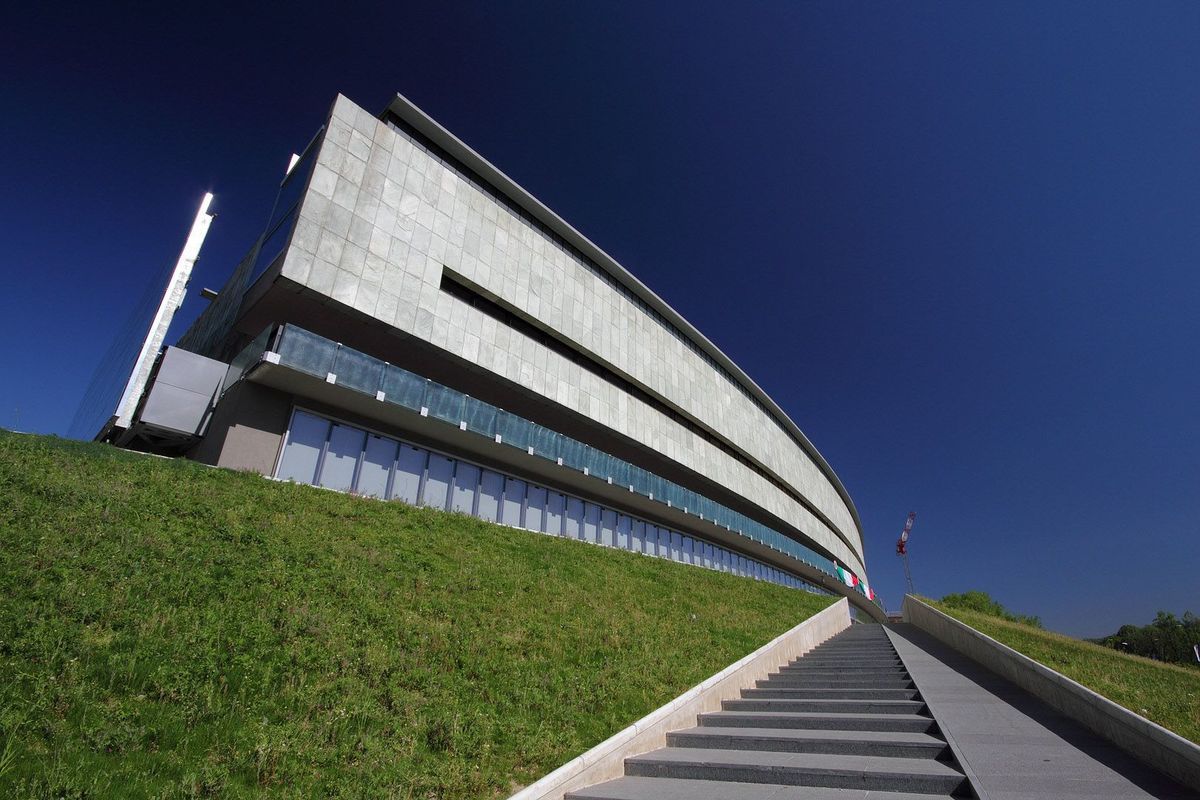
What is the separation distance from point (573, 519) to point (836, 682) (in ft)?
53.7

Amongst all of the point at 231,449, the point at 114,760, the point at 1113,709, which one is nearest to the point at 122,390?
the point at 231,449

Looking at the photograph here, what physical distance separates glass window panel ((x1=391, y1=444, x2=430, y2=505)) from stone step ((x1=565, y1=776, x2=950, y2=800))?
1479cm

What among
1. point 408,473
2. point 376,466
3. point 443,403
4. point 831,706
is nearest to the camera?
point 831,706

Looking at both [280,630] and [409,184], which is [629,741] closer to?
[280,630]

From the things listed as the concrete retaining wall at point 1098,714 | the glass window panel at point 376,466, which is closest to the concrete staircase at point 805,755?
the concrete retaining wall at point 1098,714

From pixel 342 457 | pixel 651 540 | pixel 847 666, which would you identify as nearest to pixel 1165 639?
pixel 651 540

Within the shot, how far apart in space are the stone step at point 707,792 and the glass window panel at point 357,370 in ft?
47.2

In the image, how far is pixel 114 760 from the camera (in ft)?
14.8

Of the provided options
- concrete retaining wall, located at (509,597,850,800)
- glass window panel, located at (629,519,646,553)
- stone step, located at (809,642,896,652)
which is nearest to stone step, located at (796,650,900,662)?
stone step, located at (809,642,896,652)

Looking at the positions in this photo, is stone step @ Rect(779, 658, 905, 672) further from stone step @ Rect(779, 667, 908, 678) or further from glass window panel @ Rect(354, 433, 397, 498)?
glass window panel @ Rect(354, 433, 397, 498)

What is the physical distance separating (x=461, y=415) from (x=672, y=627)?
→ 11039mm

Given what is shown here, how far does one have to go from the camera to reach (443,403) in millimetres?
19406

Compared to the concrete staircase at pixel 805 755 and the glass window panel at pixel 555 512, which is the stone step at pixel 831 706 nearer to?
the concrete staircase at pixel 805 755

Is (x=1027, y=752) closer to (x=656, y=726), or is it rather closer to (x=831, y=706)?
(x=831, y=706)
